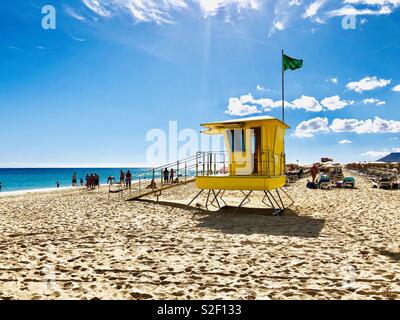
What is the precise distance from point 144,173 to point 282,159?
7.71 metres

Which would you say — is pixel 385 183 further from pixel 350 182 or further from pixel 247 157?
pixel 247 157

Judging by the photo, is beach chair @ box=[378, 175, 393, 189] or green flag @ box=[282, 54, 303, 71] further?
beach chair @ box=[378, 175, 393, 189]

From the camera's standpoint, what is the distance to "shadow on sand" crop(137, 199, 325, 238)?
7722 mm

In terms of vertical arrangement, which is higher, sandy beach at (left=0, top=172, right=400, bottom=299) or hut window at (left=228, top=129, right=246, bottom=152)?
hut window at (left=228, top=129, right=246, bottom=152)

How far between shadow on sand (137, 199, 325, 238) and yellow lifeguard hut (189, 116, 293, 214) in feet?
2.18

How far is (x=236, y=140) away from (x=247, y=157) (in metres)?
0.89

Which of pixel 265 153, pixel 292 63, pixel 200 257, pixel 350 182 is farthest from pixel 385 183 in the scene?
pixel 200 257

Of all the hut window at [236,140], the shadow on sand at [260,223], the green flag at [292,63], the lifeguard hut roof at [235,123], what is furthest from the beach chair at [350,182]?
the hut window at [236,140]

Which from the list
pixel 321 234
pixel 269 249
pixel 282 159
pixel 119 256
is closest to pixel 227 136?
pixel 282 159

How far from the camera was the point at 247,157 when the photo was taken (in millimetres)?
11656

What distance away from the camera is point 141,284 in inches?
167

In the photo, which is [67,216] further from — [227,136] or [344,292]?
[344,292]

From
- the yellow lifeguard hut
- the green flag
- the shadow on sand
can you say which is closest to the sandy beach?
the shadow on sand

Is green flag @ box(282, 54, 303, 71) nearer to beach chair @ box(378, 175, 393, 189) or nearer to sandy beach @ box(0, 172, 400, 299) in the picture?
sandy beach @ box(0, 172, 400, 299)
